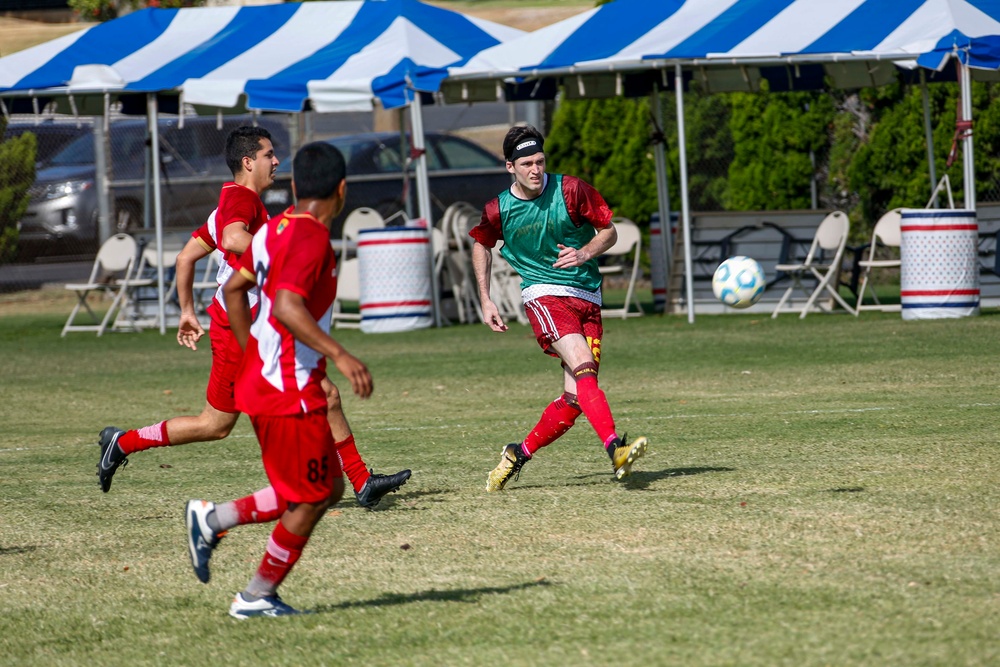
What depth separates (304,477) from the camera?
457cm

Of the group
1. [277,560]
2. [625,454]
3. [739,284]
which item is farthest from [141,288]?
[277,560]

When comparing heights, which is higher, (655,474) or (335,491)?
(335,491)

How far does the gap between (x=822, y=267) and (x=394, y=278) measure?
5.16 meters

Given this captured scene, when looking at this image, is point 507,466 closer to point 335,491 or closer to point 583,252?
point 583,252

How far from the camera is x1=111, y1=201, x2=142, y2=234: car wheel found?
23.5m

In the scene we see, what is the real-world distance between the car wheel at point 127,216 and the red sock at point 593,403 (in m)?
17.9

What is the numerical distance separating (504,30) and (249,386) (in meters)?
16.3

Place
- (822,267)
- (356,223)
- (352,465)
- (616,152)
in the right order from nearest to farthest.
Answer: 1. (352,465)
2. (822,267)
3. (356,223)
4. (616,152)

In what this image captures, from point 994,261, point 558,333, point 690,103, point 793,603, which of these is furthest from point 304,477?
point 690,103

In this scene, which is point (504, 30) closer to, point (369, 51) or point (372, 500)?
point (369, 51)

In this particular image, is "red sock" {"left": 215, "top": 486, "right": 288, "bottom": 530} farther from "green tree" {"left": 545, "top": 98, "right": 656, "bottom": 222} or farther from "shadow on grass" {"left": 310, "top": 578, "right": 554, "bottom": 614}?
"green tree" {"left": 545, "top": 98, "right": 656, "bottom": 222}

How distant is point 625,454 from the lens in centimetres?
648

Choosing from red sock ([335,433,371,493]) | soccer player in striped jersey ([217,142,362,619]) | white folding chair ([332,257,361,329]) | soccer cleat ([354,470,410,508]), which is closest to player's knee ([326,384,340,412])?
red sock ([335,433,371,493])

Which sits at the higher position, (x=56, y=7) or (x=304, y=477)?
(x=56, y=7)
